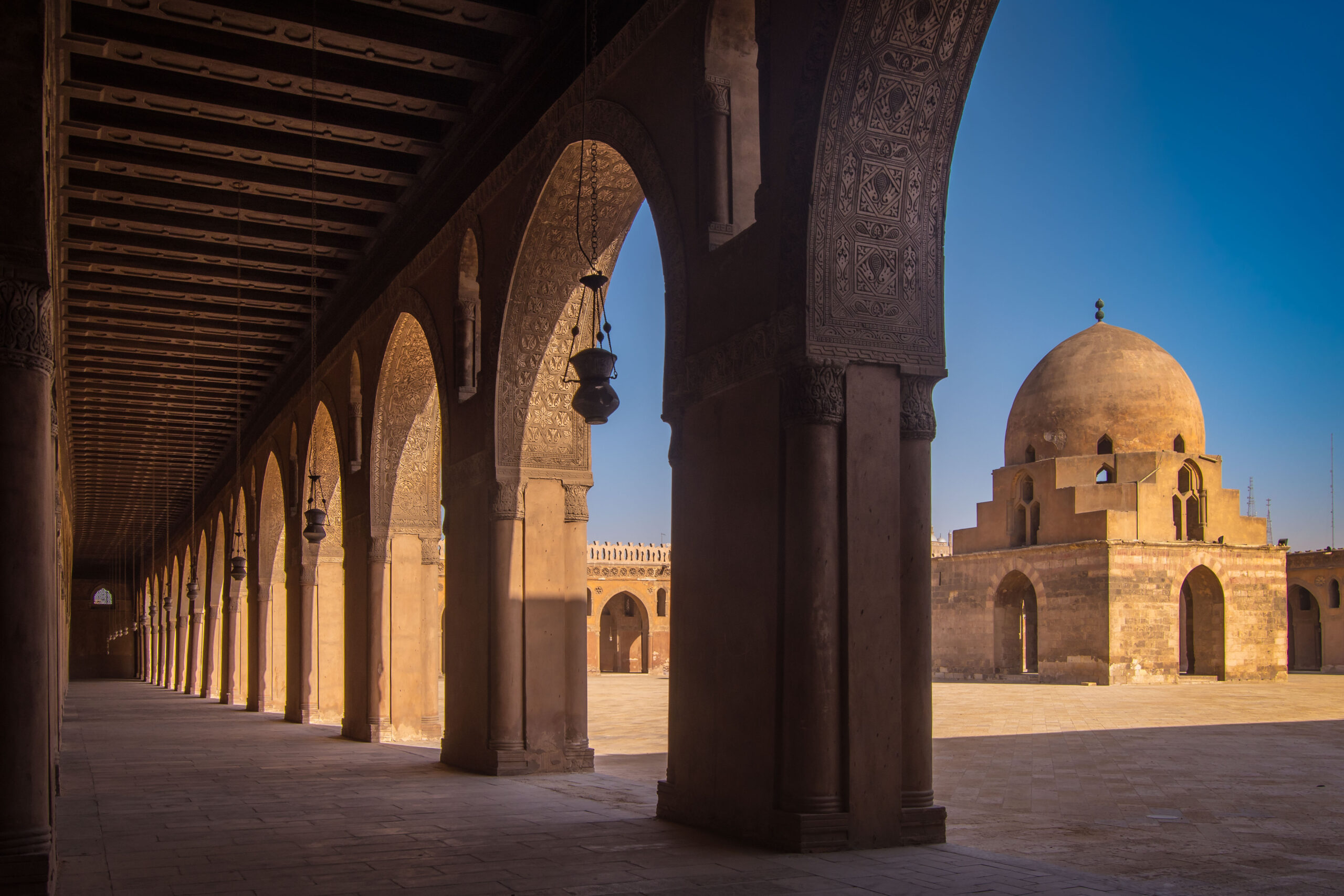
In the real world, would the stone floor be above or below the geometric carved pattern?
below

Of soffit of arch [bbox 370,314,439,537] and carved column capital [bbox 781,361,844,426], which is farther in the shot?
soffit of arch [bbox 370,314,439,537]

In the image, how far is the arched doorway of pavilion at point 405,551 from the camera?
13.5m

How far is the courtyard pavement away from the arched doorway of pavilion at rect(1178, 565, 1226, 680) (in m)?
13.7

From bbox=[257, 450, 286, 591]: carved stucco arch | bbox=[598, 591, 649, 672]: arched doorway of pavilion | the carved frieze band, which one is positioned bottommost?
bbox=[598, 591, 649, 672]: arched doorway of pavilion

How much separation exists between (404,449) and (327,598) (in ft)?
16.0

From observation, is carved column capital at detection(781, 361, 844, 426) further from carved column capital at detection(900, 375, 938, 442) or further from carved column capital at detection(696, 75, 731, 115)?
carved column capital at detection(696, 75, 731, 115)

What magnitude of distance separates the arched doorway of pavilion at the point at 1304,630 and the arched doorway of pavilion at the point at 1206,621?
37.6 ft

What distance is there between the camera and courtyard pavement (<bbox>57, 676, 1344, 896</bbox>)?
198 inches

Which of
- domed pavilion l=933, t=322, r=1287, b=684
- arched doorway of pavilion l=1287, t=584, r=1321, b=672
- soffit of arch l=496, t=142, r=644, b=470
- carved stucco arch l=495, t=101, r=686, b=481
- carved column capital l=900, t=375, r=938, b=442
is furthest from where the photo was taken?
arched doorway of pavilion l=1287, t=584, r=1321, b=672

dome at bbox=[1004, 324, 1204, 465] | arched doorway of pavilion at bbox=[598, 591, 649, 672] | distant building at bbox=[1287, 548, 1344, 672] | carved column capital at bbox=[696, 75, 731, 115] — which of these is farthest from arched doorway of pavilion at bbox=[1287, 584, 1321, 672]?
carved column capital at bbox=[696, 75, 731, 115]

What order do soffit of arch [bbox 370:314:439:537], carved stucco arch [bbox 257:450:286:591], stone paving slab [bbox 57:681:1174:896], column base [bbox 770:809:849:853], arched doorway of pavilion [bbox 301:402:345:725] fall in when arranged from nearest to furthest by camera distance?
stone paving slab [bbox 57:681:1174:896] < column base [bbox 770:809:849:853] < soffit of arch [bbox 370:314:439:537] < arched doorway of pavilion [bbox 301:402:345:725] < carved stucco arch [bbox 257:450:286:591]

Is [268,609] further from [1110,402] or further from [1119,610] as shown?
[1110,402]

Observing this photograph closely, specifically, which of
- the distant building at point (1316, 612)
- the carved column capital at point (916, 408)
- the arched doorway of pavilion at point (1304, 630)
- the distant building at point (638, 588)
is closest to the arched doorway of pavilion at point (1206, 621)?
the distant building at point (1316, 612)

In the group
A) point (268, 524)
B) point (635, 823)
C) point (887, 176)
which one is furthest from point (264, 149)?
point (268, 524)
